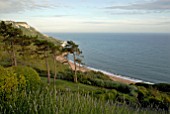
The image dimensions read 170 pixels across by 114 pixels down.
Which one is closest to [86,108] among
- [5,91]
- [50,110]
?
[50,110]

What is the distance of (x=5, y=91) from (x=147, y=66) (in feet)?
171

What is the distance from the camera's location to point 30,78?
823 centimetres

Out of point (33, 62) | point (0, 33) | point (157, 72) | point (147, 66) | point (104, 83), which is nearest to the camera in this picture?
point (0, 33)

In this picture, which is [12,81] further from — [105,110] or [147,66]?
[147,66]

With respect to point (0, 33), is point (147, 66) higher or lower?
lower

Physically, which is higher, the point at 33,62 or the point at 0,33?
the point at 0,33

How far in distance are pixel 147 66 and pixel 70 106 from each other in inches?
2120

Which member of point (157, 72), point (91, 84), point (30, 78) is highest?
point (30, 78)

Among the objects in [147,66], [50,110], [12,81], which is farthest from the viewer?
[147,66]

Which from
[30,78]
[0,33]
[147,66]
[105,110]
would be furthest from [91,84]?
[147,66]

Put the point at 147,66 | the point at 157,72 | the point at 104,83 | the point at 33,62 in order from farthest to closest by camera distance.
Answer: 1. the point at 147,66
2. the point at 157,72
3. the point at 33,62
4. the point at 104,83

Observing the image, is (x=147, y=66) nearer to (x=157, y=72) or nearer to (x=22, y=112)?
(x=157, y=72)

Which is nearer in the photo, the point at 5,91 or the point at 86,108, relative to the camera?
the point at 86,108

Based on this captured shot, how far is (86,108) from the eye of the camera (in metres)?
3.71
